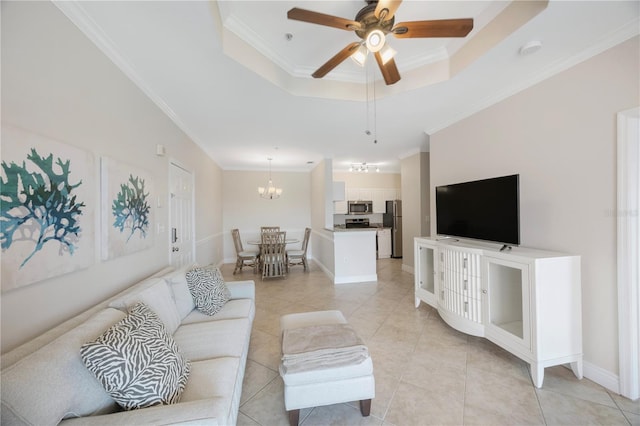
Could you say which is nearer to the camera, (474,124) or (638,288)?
(638,288)

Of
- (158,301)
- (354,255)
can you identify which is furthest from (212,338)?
(354,255)

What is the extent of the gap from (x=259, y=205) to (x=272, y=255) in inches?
90.1

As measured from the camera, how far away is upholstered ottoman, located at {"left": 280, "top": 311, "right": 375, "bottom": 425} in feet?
4.77

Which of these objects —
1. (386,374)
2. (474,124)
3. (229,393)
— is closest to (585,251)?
(474,124)

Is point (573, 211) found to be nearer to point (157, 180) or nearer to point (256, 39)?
point (256, 39)

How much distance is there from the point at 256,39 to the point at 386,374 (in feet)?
10.1

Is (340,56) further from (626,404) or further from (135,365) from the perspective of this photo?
(626,404)

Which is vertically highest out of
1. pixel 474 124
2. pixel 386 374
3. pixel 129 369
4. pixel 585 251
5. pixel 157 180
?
pixel 474 124

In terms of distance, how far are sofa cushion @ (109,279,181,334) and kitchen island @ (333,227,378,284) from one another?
10.2 feet

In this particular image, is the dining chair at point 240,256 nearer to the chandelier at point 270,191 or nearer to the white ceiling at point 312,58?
the chandelier at point 270,191

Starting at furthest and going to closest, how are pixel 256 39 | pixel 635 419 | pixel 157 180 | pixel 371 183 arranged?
pixel 371 183
pixel 157 180
pixel 256 39
pixel 635 419

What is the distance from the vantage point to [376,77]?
8.72 feet

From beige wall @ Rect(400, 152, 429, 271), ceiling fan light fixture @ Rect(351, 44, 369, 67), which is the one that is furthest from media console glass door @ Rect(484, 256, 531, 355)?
beige wall @ Rect(400, 152, 429, 271)

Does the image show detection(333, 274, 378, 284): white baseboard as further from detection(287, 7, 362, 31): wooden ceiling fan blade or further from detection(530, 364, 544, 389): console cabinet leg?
detection(287, 7, 362, 31): wooden ceiling fan blade
